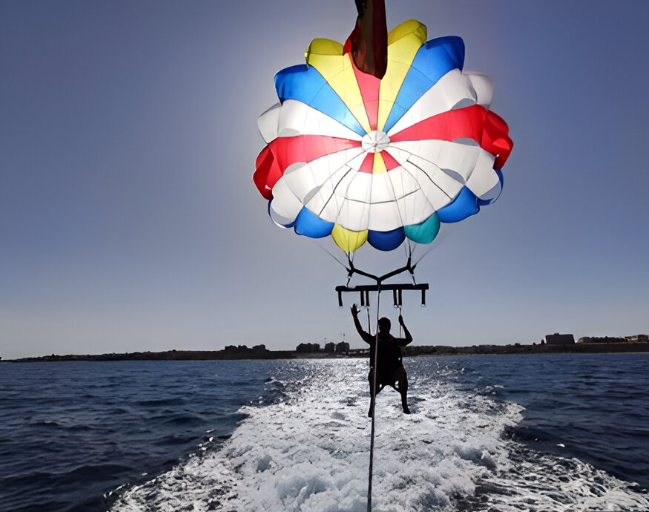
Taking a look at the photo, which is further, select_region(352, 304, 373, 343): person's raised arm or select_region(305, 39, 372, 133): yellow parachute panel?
select_region(305, 39, 372, 133): yellow parachute panel

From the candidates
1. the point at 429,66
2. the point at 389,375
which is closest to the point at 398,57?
the point at 429,66

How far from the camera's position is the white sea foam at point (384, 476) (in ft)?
24.7

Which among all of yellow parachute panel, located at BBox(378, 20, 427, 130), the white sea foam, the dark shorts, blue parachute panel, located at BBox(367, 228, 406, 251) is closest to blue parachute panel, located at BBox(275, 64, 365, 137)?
yellow parachute panel, located at BBox(378, 20, 427, 130)

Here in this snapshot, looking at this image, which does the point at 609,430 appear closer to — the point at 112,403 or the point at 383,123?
the point at 383,123

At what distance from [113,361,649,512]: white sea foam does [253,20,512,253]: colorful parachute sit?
5545mm

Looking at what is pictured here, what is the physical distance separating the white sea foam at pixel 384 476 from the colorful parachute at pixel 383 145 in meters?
5.55

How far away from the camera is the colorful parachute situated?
671 cm

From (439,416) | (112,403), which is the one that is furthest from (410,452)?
(112,403)

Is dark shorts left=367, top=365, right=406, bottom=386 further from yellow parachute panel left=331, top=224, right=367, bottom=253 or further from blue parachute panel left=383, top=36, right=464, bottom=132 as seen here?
blue parachute panel left=383, top=36, right=464, bottom=132

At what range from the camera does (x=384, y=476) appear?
8750mm

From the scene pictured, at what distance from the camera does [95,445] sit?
12680mm

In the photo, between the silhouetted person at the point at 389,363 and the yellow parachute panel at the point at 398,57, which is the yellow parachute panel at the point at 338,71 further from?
the silhouetted person at the point at 389,363

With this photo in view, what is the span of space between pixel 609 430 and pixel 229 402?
1999 cm

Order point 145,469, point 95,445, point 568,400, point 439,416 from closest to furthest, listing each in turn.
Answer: point 145,469 < point 95,445 < point 439,416 < point 568,400
